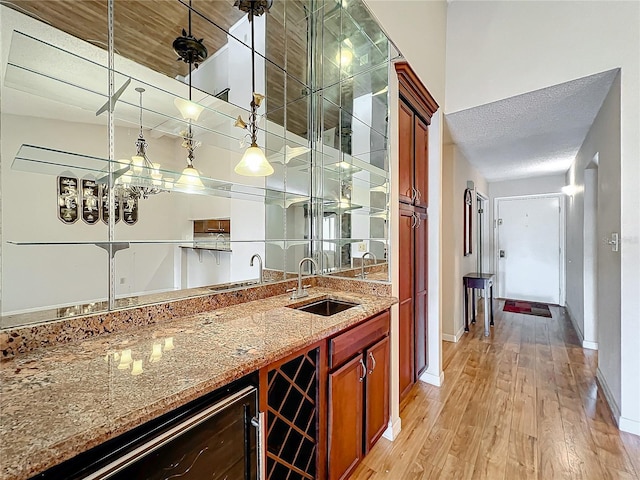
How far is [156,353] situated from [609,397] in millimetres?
3263

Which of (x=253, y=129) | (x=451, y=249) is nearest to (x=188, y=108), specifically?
(x=253, y=129)

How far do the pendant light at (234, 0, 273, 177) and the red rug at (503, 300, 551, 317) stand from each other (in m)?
5.08

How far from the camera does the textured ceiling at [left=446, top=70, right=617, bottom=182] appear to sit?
2490 mm

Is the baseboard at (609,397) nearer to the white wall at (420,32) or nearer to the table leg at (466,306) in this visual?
the table leg at (466,306)

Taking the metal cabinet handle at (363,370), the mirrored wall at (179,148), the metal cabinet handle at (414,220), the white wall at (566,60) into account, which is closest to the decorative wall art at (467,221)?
the white wall at (566,60)

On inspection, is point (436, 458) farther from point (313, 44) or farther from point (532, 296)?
point (532, 296)

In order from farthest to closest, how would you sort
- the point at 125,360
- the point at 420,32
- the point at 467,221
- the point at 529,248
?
the point at 529,248 → the point at 467,221 → the point at 420,32 → the point at 125,360

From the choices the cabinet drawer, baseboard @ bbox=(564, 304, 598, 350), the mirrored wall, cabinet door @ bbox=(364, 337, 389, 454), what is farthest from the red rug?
the cabinet drawer

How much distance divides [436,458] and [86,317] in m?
2.03

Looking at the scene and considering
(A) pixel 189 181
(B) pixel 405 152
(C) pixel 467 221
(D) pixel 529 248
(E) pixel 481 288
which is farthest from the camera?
(D) pixel 529 248

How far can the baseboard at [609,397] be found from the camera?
6.66 ft

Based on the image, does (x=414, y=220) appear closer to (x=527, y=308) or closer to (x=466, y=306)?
(x=466, y=306)

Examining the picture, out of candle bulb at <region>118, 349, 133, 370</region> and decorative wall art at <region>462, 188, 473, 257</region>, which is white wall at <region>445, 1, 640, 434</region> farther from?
candle bulb at <region>118, 349, 133, 370</region>

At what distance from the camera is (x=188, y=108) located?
69.3 inches
